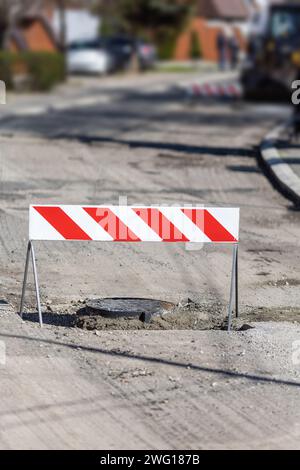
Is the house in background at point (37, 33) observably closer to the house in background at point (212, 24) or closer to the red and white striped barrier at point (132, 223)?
the house in background at point (212, 24)

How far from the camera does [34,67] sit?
114ft

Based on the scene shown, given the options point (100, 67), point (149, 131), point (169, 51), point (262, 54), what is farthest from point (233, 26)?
point (149, 131)

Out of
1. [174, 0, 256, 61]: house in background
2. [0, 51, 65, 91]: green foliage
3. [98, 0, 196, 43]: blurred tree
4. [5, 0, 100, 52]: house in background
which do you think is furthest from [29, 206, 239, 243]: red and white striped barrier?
[174, 0, 256, 61]: house in background

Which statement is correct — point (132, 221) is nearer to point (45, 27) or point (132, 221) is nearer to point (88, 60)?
point (88, 60)

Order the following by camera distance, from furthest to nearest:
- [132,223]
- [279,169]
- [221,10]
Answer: [221,10] < [279,169] < [132,223]

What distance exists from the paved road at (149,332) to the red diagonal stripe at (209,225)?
2.28 ft

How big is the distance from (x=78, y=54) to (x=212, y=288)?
123ft

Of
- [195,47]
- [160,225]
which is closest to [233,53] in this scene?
[195,47]

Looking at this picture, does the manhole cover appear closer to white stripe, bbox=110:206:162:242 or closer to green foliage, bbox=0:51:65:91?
white stripe, bbox=110:206:162:242

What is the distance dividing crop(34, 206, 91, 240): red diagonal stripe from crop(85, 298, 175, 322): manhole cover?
0.58m

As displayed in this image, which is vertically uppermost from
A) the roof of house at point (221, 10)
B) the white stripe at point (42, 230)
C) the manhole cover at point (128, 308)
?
the white stripe at point (42, 230)

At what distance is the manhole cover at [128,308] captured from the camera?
348 inches

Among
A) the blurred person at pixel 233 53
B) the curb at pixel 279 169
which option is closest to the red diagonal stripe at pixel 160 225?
the curb at pixel 279 169

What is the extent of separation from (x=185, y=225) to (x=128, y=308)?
0.79m
